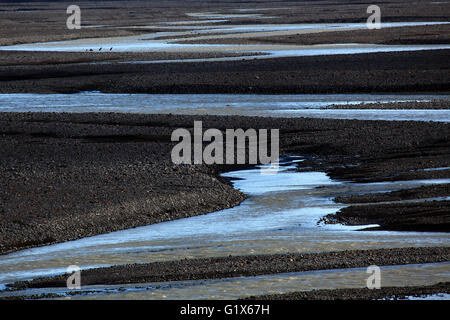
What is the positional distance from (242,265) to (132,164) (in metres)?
8.74

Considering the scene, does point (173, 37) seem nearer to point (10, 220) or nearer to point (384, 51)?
point (384, 51)

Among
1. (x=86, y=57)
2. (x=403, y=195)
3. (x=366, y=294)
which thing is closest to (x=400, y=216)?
(x=403, y=195)

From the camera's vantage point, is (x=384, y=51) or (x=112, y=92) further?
(x=384, y=51)

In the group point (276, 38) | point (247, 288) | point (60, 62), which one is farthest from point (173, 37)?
point (247, 288)

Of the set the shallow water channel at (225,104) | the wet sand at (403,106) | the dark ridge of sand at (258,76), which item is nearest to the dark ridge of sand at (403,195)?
the shallow water channel at (225,104)

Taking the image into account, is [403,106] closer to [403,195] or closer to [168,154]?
[168,154]

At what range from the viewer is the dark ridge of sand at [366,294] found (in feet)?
40.7

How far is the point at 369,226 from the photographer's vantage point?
1730 cm

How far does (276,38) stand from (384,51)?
15.0 m

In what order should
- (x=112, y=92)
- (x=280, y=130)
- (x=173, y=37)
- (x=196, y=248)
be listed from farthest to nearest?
(x=173, y=37) → (x=112, y=92) → (x=280, y=130) → (x=196, y=248)

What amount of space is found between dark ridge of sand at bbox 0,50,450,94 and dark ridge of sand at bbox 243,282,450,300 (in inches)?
998

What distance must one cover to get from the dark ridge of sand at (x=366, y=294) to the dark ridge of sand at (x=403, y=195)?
246 inches

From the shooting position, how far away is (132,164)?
22766 mm

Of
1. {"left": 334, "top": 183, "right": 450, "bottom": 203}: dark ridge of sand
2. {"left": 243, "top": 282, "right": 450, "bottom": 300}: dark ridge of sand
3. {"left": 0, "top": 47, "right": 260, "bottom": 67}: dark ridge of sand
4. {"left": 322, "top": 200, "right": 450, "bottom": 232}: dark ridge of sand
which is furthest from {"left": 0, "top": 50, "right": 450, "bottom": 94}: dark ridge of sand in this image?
{"left": 243, "top": 282, "right": 450, "bottom": 300}: dark ridge of sand
